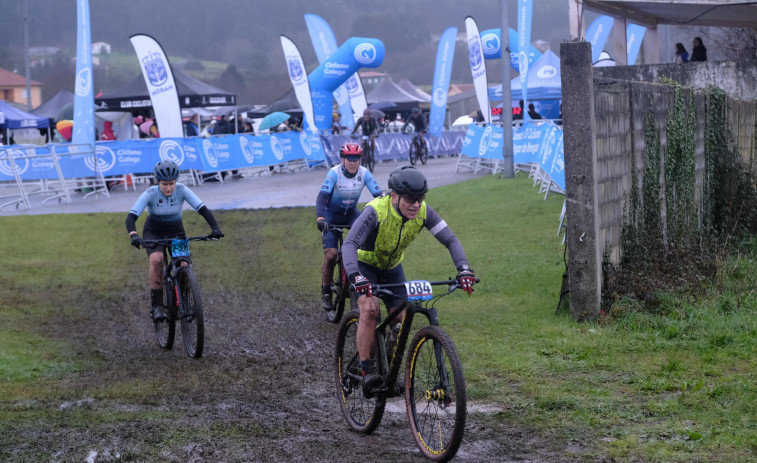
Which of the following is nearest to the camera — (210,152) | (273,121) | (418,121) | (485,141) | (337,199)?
(337,199)

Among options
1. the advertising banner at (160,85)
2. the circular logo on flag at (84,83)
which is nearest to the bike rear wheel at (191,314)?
the circular logo on flag at (84,83)

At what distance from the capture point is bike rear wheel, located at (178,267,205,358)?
28.5 feet

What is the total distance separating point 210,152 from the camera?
25.9 metres

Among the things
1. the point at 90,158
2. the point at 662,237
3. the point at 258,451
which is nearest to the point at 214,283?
the point at 662,237

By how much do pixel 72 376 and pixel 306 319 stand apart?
313cm

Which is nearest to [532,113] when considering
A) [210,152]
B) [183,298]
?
[210,152]

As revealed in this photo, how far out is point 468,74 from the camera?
107 m

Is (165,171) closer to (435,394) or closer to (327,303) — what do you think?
(327,303)

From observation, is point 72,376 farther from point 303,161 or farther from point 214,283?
point 303,161

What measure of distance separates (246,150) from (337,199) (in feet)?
56.8

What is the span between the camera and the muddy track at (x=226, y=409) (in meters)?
5.87

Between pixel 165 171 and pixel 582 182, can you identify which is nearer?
pixel 165 171

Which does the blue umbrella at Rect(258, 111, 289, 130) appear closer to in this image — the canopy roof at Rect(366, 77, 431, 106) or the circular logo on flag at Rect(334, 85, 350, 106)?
the circular logo on flag at Rect(334, 85, 350, 106)

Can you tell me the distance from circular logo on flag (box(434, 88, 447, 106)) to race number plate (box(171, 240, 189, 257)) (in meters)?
27.7
